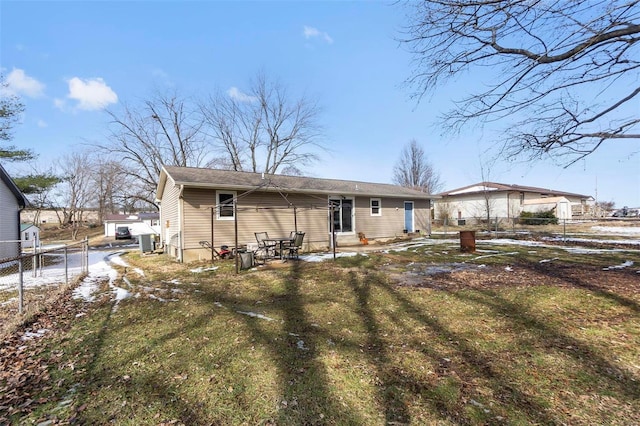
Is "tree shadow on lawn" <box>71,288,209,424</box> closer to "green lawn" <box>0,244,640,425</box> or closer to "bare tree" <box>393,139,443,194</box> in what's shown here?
"green lawn" <box>0,244,640,425</box>

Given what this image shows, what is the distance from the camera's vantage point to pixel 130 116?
85.3 feet

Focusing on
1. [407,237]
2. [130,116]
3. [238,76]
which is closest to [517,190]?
[407,237]

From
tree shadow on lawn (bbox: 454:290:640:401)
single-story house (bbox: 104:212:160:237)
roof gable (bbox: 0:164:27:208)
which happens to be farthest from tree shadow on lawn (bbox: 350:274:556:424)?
single-story house (bbox: 104:212:160:237)

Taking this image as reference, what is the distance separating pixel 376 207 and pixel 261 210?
6.81m

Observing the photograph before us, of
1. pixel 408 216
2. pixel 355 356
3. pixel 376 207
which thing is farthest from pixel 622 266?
pixel 408 216

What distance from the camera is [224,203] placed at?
11.7 meters

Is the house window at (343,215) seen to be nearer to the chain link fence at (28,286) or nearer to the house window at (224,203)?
the house window at (224,203)

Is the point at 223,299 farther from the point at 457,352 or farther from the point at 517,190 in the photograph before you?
the point at 517,190

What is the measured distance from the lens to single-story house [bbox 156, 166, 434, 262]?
11055 mm

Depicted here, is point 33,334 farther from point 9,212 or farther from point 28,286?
point 9,212

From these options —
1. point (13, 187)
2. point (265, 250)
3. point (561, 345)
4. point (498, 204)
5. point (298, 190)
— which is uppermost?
point (13, 187)

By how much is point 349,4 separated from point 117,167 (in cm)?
2575

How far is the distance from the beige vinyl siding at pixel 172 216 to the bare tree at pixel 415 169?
33093 millimetres

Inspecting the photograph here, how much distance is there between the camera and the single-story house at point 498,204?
32.4 m
